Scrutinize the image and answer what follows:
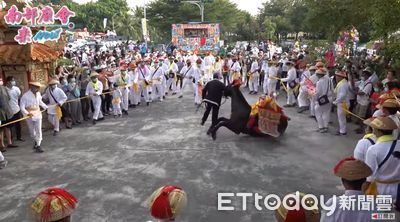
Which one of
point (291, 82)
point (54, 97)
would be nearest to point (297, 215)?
point (54, 97)

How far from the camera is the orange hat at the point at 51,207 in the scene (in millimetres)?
2795

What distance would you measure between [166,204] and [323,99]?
7866mm

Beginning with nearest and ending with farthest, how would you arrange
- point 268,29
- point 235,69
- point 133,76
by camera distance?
point 133,76 < point 235,69 < point 268,29

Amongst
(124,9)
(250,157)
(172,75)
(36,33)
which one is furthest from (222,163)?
(124,9)

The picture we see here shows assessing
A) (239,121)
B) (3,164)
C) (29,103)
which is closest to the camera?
(3,164)

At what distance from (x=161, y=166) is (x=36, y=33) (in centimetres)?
535

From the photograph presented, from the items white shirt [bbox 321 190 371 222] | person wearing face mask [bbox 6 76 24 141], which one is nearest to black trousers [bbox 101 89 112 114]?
person wearing face mask [bbox 6 76 24 141]

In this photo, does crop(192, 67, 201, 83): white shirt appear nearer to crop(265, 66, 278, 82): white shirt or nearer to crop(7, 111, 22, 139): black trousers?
crop(265, 66, 278, 82): white shirt

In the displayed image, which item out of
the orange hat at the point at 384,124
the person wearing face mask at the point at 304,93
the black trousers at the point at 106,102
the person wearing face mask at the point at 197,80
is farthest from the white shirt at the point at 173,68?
the orange hat at the point at 384,124

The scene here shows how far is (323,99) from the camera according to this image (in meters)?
9.81

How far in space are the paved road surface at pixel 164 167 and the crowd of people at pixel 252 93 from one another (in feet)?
2.45

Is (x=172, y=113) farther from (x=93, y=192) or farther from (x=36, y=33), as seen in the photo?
(x=93, y=192)

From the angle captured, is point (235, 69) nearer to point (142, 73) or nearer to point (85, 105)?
point (142, 73)

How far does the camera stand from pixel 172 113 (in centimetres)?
1279
